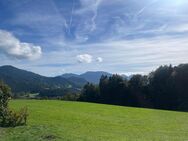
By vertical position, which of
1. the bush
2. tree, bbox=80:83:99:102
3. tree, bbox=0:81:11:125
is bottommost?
the bush

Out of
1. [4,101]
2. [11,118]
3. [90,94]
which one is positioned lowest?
[11,118]

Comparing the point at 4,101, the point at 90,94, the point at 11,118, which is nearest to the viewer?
the point at 11,118

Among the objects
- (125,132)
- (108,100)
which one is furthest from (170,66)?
(125,132)

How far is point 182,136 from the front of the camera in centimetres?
2173

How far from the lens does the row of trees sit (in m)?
76.2

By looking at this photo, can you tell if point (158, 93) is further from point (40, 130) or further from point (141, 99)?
point (40, 130)

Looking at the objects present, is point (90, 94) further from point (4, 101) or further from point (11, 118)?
point (11, 118)

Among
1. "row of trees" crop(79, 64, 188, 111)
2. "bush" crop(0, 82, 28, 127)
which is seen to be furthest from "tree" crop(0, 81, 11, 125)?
"row of trees" crop(79, 64, 188, 111)

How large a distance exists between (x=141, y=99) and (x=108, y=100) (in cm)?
1156

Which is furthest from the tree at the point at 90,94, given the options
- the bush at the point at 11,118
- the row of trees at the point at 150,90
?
the bush at the point at 11,118

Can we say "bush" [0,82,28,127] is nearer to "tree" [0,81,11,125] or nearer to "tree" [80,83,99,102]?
"tree" [0,81,11,125]

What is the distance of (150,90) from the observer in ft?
268

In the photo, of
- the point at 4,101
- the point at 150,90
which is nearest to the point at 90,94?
the point at 150,90

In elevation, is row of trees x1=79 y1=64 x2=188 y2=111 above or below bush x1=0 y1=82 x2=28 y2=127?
above
